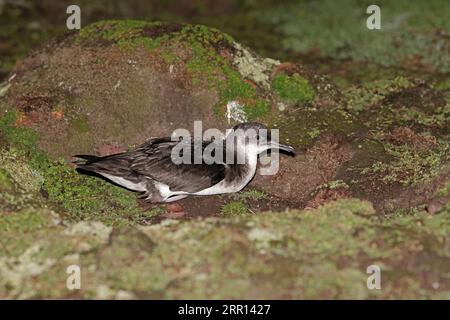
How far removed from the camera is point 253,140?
11070mm

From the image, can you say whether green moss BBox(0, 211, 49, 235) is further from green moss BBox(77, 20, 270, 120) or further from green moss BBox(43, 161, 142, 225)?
green moss BBox(77, 20, 270, 120)

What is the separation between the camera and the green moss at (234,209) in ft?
35.7

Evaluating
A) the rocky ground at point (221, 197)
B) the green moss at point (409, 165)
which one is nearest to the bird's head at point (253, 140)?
the rocky ground at point (221, 197)

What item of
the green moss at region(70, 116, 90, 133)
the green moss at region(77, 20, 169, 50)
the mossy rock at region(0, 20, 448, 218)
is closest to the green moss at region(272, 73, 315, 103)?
the mossy rock at region(0, 20, 448, 218)

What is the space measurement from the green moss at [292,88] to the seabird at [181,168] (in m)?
2.04

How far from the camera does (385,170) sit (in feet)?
37.1

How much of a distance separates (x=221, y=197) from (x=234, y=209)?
0.48 metres

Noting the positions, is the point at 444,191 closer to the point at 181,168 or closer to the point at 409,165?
the point at 409,165

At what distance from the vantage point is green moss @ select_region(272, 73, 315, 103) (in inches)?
512

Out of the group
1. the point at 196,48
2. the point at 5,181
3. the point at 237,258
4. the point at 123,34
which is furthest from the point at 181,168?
the point at 123,34

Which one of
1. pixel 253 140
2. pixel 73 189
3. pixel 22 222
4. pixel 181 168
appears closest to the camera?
pixel 22 222

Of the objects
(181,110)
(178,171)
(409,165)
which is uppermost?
(181,110)
